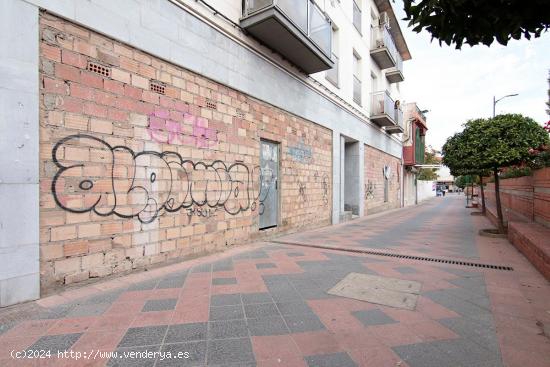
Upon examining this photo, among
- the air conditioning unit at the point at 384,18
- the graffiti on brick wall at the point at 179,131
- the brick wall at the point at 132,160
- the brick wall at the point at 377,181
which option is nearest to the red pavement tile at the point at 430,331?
the brick wall at the point at 132,160

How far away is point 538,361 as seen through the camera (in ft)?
7.16

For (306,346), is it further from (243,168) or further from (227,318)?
(243,168)

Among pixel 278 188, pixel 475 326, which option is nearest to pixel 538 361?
pixel 475 326

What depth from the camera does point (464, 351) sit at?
7.57 feet

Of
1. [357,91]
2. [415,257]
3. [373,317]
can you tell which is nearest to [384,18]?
[357,91]

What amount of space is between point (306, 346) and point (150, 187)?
10.3ft

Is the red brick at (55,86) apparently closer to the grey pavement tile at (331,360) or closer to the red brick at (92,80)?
the red brick at (92,80)

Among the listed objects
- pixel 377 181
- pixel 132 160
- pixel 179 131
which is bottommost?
pixel 377 181

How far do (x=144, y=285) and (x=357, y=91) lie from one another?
37.1ft

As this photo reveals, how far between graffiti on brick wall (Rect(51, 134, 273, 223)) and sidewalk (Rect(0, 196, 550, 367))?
952 millimetres

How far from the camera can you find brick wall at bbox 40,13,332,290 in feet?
11.2

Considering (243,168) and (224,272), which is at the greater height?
(243,168)

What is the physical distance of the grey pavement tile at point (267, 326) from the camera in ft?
8.50

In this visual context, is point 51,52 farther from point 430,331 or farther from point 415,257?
point 415,257
